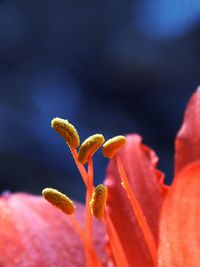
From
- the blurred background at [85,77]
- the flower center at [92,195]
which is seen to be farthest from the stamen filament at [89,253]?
the blurred background at [85,77]

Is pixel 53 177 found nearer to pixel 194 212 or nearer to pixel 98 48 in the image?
pixel 98 48

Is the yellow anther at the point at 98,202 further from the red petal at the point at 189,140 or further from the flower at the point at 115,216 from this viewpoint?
the red petal at the point at 189,140

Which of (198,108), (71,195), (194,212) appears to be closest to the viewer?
(194,212)

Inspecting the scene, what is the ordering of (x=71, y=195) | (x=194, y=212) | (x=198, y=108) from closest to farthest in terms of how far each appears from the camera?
(x=194, y=212) < (x=198, y=108) < (x=71, y=195)

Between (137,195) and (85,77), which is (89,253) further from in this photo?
(85,77)

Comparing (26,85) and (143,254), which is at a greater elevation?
(26,85)

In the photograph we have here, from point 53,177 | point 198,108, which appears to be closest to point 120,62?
point 53,177
